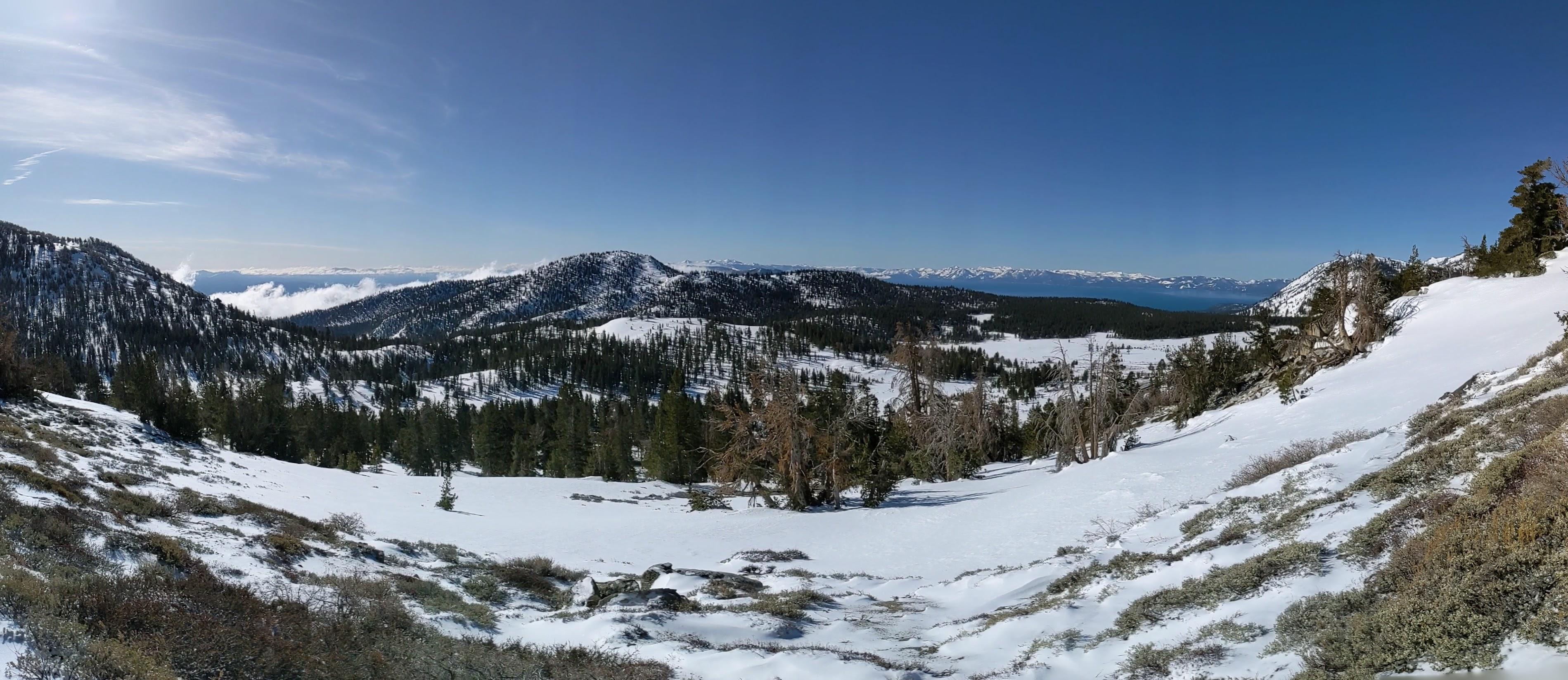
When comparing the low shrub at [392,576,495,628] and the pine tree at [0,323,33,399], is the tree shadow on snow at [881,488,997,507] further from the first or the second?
the pine tree at [0,323,33,399]

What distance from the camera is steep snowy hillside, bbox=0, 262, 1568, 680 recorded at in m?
6.83

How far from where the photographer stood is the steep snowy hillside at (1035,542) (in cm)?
683

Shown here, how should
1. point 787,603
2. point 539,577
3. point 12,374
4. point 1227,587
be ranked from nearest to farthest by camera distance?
1. point 1227,587
2. point 787,603
3. point 539,577
4. point 12,374

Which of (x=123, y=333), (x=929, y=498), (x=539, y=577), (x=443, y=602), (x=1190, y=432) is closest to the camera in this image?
(x=443, y=602)

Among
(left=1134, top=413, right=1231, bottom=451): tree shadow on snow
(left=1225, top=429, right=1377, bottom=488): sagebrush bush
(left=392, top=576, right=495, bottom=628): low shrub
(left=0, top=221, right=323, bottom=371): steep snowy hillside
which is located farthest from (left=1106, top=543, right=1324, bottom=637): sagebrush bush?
(left=0, top=221, right=323, bottom=371): steep snowy hillside

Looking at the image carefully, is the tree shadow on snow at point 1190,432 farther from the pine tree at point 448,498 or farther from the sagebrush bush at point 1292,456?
the pine tree at point 448,498

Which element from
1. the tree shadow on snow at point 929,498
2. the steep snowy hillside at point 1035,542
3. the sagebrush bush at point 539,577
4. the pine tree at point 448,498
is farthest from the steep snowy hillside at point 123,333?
the sagebrush bush at point 539,577

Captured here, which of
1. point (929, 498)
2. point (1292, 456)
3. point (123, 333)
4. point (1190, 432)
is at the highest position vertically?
point (123, 333)

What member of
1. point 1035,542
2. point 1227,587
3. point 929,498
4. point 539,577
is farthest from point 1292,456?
point 539,577

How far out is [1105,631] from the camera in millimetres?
7121

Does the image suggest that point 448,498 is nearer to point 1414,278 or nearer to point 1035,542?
point 1035,542

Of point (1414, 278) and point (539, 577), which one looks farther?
point (1414, 278)

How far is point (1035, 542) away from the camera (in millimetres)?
15219

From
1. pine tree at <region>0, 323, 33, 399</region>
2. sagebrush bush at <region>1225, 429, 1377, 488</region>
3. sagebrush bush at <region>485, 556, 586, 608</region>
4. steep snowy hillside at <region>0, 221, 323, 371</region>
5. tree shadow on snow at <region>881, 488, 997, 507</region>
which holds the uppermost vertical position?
steep snowy hillside at <region>0, 221, 323, 371</region>
